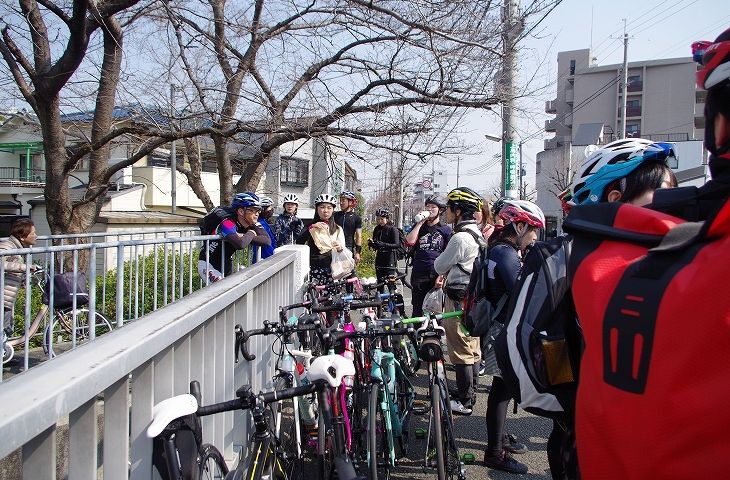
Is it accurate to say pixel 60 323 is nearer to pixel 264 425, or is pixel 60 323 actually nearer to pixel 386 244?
pixel 264 425

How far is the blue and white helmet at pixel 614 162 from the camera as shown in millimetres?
2088

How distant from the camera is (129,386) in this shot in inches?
73.1

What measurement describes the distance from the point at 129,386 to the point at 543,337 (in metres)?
1.38

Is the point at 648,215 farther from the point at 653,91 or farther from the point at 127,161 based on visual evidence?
the point at 653,91

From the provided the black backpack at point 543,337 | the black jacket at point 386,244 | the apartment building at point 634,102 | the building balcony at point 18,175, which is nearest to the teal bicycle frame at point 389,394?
the black backpack at point 543,337

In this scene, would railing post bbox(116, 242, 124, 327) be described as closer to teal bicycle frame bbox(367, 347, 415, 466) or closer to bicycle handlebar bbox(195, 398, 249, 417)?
teal bicycle frame bbox(367, 347, 415, 466)

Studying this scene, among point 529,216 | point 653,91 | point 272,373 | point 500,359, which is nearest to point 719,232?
point 500,359

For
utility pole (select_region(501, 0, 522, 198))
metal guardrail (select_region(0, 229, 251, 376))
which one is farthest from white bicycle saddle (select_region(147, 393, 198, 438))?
utility pole (select_region(501, 0, 522, 198))

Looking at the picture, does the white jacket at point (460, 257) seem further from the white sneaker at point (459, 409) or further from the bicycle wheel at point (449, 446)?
the bicycle wheel at point (449, 446)

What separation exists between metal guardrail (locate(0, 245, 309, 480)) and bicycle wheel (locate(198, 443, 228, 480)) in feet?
0.68

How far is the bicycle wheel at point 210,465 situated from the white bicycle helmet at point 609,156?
1.86 meters

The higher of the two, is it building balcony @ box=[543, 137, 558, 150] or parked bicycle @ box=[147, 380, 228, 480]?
building balcony @ box=[543, 137, 558, 150]

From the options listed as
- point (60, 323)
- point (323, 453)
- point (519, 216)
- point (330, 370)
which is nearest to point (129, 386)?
point (330, 370)

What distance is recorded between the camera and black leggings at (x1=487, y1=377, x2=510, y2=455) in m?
3.98
